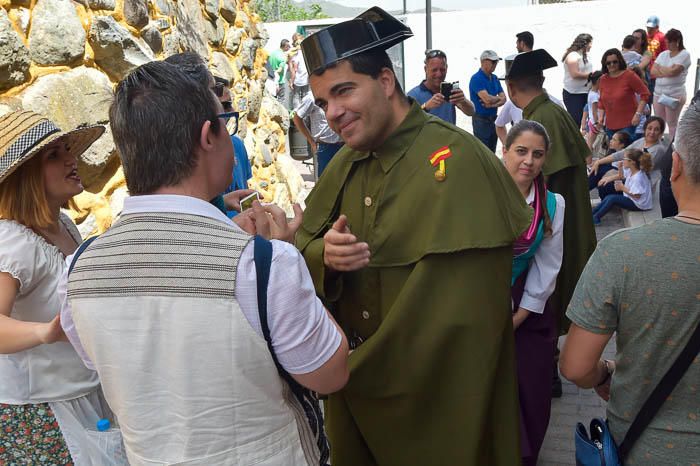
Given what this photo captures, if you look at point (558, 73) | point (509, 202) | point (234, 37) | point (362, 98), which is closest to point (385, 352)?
point (509, 202)

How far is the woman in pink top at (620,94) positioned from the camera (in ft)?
29.1

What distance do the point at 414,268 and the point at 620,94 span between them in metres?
7.77

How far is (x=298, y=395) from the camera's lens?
160 cm

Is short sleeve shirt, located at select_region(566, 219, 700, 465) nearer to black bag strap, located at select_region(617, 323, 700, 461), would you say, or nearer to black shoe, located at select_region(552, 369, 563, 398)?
black bag strap, located at select_region(617, 323, 700, 461)

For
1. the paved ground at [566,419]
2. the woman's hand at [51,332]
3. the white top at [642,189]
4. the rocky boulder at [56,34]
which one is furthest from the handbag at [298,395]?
the white top at [642,189]

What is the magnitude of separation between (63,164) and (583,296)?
159cm

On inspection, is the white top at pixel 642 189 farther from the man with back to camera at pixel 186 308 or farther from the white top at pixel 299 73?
the man with back to camera at pixel 186 308

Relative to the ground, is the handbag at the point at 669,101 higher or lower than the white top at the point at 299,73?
lower

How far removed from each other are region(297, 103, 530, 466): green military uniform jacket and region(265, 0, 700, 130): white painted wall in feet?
43.6

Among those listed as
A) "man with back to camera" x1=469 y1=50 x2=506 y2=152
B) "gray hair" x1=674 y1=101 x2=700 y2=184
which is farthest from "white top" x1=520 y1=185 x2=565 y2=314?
"man with back to camera" x1=469 y1=50 x2=506 y2=152

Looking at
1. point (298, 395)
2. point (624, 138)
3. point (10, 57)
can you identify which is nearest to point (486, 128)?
point (624, 138)

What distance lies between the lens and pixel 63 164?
7.04 feet

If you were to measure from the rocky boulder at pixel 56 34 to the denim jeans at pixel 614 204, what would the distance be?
19.3 ft

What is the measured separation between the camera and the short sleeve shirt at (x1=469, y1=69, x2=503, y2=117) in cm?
856
